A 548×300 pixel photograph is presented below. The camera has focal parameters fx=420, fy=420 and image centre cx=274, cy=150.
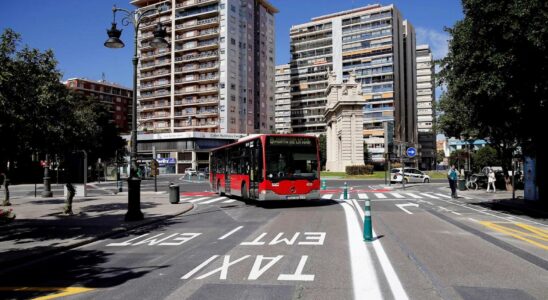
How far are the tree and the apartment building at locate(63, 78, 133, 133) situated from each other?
10002 centimetres

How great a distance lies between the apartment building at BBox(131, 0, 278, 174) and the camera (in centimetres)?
7988

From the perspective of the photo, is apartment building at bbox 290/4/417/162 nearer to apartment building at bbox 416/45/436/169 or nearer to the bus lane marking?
apartment building at bbox 416/45/436/169

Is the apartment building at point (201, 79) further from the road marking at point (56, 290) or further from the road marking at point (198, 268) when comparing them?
the road marking at point (56, 290)

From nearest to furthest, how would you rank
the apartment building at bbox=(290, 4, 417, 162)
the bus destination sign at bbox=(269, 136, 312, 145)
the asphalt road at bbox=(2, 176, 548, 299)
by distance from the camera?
the asphalt road at bbox=(2, 176, 548, 299) → the bus destination sign at bbox=(269, 136, 312, 145) → the apartment building at bbox=(290, 4, 417, 162)

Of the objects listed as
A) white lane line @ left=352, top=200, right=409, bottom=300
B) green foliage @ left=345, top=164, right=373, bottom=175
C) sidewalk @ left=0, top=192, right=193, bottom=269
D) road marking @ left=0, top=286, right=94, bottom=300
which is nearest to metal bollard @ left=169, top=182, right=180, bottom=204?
sidewalk @ left=0, top=192, right=193, bottom=269

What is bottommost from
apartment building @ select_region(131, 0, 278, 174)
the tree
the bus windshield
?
the bus windshield

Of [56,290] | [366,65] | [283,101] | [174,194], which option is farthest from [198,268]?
[283,101]

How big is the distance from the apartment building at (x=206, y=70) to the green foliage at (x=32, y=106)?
65293 mm

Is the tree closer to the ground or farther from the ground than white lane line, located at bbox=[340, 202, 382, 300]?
farther from the ground

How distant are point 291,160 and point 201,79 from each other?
6803cm

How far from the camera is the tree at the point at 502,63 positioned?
39.7ft

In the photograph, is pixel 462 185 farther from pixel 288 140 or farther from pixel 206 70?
pixel 206 70

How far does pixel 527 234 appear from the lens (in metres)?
10.5

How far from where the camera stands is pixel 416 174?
44.2 m
